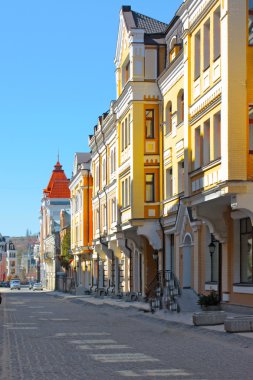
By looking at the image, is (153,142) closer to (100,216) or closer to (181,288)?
(181,288)

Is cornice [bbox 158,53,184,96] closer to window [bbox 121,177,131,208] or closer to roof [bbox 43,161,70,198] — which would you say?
window [bbox 121,177,131,208]

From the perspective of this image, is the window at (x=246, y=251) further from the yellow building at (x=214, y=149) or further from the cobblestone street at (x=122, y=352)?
the cobblestone street at (x=122, y=352)

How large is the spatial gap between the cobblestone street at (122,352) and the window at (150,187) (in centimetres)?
1349

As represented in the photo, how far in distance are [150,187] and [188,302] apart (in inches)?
384

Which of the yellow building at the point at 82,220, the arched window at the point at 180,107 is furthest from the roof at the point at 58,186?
the arched window at the point at 180,107

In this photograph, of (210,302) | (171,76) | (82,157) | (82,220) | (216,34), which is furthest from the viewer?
(82,157)

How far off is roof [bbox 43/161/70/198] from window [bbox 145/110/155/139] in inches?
3277

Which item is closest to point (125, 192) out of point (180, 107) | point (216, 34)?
point (180, 107)

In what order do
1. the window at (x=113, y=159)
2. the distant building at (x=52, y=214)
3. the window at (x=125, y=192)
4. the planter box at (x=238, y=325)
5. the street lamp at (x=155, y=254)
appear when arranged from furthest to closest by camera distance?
1. the distant building at (x=52, y=214)
2. the window at (x=113, y=159)
3. the window at (x=125, y=192)
4. the street lamp at (x=155, y=254)
5. the planter box at (x=238, y=325)

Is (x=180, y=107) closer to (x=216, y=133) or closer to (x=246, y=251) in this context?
(x=216, y=133)

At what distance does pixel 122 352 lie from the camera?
1564cm

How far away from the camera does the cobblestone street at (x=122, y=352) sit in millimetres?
12234

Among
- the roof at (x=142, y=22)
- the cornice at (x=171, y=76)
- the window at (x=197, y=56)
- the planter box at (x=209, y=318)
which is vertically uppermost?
the roof at (x=142, y=22)

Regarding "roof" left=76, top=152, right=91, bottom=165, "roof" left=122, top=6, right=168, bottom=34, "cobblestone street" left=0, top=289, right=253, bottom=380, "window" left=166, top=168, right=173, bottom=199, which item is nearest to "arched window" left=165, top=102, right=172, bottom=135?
"window" left=166, top=168, right=173, bottom=199
